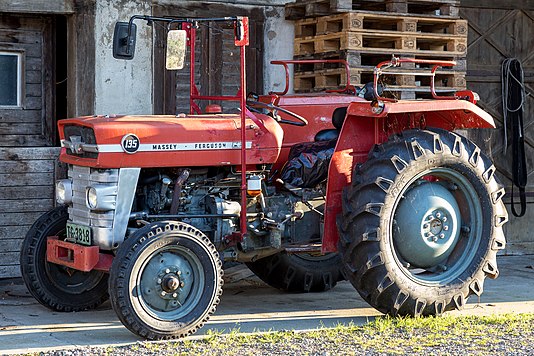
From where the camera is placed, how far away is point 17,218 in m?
10.5

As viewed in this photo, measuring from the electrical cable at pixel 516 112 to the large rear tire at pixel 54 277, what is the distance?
5728 mm

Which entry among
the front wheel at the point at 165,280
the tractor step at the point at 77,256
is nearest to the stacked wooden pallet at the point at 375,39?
the front wheel at the point at 165,280

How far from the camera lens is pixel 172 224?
7.71m

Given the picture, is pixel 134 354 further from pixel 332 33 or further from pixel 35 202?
pixel 332 33

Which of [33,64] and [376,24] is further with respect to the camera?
[376,24]

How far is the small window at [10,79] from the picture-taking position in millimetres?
10586

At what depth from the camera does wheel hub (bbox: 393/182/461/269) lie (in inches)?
329

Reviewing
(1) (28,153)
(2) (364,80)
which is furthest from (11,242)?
(2) (364,80)

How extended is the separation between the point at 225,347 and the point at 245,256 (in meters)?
1.35

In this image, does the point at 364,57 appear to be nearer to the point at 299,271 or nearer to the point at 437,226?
the point at 299,271

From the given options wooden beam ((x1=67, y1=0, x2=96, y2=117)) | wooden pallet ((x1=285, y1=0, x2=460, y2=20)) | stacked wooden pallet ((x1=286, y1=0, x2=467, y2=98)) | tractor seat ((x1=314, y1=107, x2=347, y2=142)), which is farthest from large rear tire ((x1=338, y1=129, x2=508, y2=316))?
wooden beam ((x1=67, y1=0, x2=96, y2=117))

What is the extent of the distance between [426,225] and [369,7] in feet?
11.4

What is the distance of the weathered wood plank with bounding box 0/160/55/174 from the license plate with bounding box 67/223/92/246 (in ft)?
7.23

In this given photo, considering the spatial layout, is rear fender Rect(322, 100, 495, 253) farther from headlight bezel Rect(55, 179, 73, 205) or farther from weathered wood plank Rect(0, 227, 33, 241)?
weathered wood plank Rect(0, 227, 33, 241)
